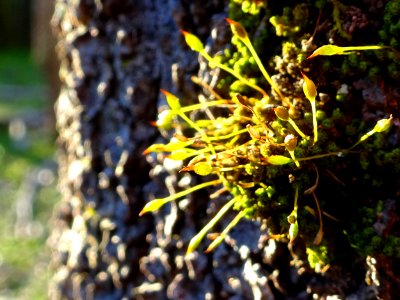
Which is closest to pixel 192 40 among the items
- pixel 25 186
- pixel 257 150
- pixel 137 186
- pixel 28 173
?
pixel 257 150

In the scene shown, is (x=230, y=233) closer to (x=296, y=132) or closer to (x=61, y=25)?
(x=296, y=132)

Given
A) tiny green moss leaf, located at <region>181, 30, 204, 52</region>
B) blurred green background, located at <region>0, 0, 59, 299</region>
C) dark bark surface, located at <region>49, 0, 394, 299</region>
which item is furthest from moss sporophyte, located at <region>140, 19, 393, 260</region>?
blurred green background, located at <region>0, 0, 59, 299</region>

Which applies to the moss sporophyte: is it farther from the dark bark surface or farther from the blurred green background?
the blurred green background

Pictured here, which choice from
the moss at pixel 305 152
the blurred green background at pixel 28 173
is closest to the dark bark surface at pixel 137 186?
the moss at pixel 305 152

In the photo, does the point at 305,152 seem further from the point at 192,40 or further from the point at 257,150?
the point at 192,40

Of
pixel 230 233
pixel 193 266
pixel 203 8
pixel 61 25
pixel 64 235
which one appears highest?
pixel 203 8

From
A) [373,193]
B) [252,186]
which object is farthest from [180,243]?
[373,193]
